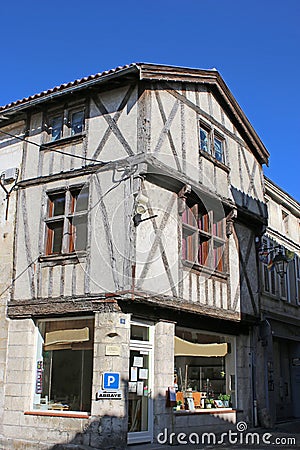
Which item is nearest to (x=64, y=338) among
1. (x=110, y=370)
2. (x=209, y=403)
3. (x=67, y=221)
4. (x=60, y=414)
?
(x=60, y=414)

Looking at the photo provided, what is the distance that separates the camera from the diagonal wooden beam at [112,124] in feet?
31.0

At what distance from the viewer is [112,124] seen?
32.0 feet

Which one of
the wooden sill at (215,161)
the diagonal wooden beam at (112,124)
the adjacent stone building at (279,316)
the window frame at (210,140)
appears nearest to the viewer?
the diagonal wooden beam at (112,124)

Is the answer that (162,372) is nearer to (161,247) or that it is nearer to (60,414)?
(60,414)

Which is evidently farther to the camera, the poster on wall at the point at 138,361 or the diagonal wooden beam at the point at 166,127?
the diagonal wooden beam at the point at 166,127

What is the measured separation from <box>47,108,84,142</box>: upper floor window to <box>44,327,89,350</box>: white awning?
3.65 metres

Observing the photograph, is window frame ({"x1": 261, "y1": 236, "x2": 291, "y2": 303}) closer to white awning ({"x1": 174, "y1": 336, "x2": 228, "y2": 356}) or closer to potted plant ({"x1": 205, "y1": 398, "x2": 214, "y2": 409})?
white awning ({"x1": 174, "y1": 336, "x2": 228, "y2": 356})

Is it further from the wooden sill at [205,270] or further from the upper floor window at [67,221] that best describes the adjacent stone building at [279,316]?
the upper floor window at [67,221]

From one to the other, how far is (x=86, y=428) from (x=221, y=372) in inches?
146

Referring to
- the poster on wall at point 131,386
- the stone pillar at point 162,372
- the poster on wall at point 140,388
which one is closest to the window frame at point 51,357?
the poster on wall at point 131,386

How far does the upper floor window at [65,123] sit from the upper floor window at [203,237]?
8.56 ft

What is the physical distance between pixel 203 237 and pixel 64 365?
3674 mm

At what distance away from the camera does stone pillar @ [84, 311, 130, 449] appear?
8.17 meters

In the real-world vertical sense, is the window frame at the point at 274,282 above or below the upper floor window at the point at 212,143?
below
